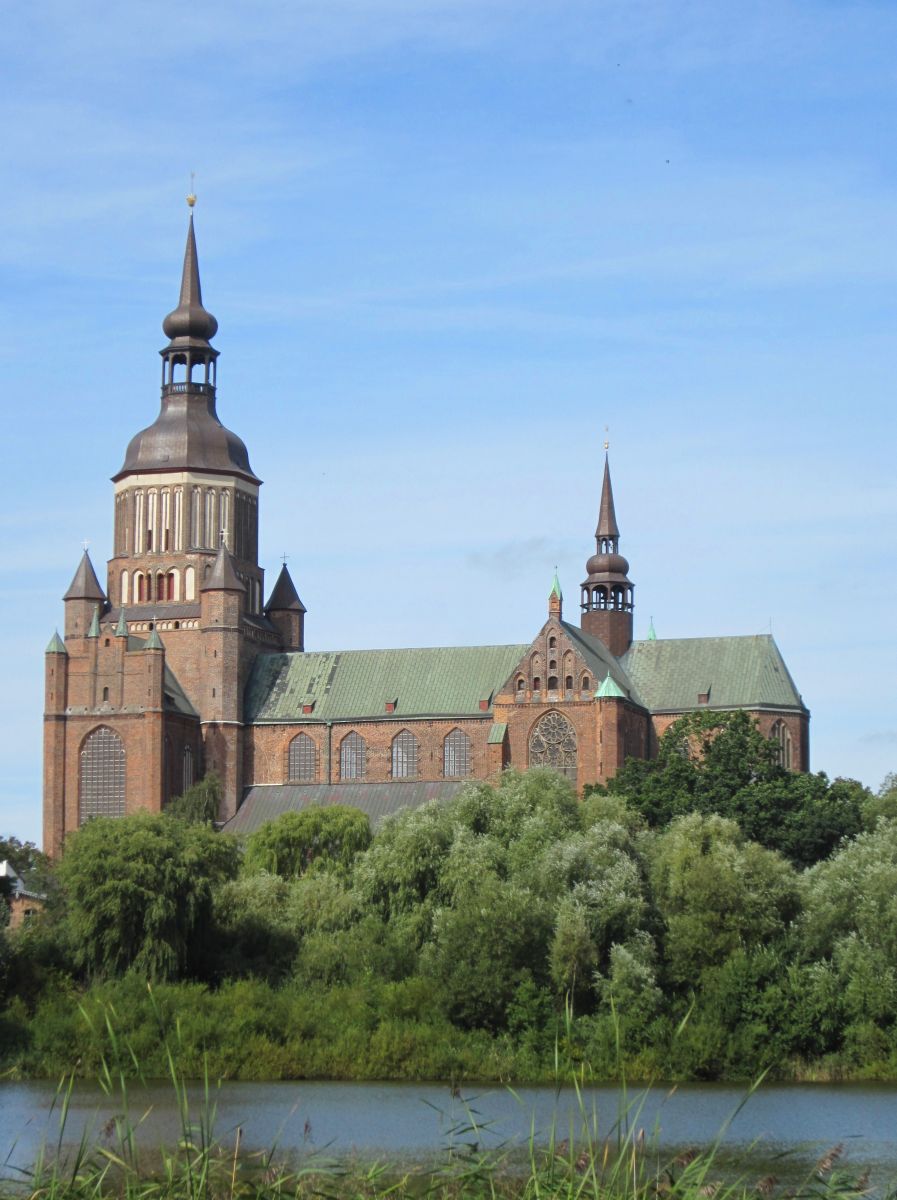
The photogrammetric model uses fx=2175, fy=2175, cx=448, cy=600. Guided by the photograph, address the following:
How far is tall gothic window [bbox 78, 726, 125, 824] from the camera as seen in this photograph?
302 ft

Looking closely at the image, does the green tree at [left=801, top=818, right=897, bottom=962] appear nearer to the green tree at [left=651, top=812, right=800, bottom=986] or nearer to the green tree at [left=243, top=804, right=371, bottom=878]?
the green tree at [left=651, top=812, right=800, bottom=986]

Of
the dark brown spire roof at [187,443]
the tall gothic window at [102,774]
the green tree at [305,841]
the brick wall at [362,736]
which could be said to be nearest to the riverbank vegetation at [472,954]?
the green tree at [305,841]

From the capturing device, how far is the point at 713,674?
97000 millimetres

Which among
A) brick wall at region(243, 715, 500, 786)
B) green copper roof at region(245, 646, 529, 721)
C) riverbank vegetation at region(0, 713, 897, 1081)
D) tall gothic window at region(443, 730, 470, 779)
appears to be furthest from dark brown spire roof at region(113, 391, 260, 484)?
riverbank vegetation at region(0, 713, 897, 1081)

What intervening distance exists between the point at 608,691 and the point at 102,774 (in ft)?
71.6

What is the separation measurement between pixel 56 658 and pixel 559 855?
42.0 m

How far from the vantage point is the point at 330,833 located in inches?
2980

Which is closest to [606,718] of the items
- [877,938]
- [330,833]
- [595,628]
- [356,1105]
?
[595,628]

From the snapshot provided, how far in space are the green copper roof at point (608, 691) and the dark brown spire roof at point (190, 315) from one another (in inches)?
1001

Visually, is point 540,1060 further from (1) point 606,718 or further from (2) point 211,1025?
(1) point 606,718

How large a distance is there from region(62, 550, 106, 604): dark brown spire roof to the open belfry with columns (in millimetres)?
136

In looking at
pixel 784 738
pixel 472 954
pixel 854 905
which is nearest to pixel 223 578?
pixel 784 738

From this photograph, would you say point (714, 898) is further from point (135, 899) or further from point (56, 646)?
point (56, 646)

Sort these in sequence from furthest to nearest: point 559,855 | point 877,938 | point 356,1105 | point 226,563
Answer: point 226,563
point 559,855
point 877,938
point 356,1105
